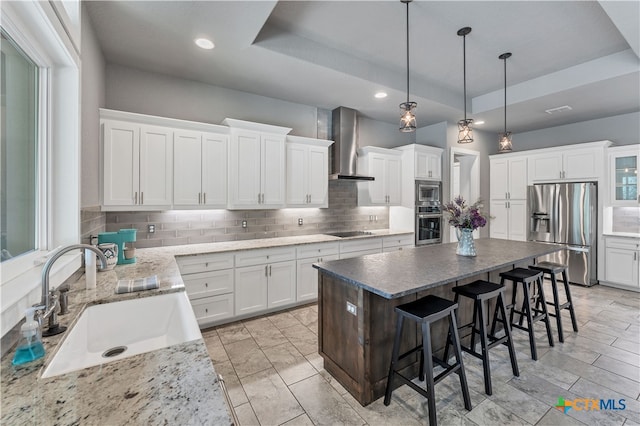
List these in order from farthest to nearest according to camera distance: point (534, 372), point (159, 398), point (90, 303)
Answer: point (534, 372) → point (90, 303) → point (159, 398)

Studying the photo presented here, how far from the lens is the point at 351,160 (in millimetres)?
4574

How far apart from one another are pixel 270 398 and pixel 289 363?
45 cm

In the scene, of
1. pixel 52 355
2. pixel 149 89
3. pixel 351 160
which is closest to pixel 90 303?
pixel 52 355

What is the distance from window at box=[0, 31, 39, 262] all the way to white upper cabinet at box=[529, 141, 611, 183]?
672cm

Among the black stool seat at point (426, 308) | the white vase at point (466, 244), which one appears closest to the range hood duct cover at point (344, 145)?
the white vase at point (466, 244)

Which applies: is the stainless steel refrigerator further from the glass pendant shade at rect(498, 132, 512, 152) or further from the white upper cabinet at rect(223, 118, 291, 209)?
the white upper cabinet at rect(223, 118, 291, 209)

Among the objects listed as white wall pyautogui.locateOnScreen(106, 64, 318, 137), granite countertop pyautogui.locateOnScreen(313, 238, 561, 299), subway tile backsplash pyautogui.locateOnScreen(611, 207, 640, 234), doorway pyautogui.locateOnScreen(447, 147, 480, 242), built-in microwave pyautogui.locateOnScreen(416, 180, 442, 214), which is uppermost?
white wall pyautogui.locateOnScreen(106, 64, 318, 137)

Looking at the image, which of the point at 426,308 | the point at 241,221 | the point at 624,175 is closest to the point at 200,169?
the point at 241,221

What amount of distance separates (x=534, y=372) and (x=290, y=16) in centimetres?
378

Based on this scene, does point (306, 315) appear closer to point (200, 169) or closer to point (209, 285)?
point (209, 285)

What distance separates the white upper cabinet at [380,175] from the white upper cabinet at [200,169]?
2.28 m

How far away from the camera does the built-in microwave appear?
197 inches

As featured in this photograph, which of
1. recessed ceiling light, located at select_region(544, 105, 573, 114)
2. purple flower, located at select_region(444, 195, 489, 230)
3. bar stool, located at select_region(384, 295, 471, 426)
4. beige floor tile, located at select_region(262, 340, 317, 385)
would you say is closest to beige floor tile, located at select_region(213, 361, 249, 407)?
beige floor tile, located at select_region(262, 340, 317, 385)

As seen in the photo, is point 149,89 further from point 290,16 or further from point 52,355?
point 52,355
